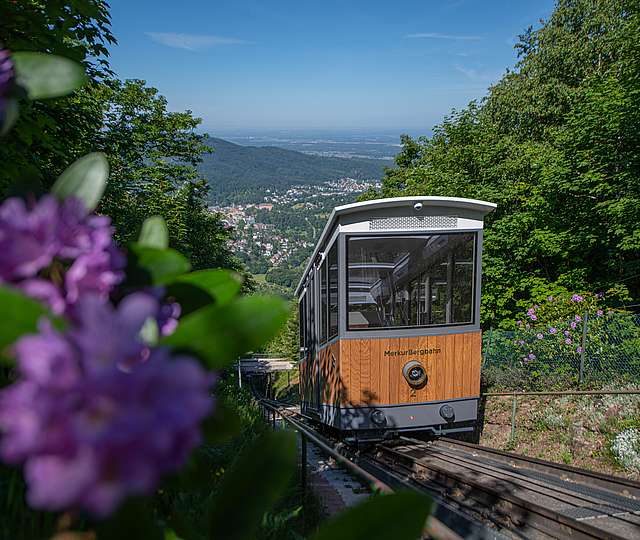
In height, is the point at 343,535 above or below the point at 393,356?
above

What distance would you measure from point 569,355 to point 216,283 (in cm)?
993

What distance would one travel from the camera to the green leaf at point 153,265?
0.67 meters

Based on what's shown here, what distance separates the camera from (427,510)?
631 mm

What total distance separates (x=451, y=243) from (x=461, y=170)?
42.3 feet

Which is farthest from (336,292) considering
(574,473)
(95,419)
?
(95,419)

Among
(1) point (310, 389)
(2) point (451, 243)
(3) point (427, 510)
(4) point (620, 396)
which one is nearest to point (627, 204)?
(4) point (620, 396)

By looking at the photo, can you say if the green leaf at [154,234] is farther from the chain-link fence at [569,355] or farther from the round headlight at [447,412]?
the chain-link fence at [569,355]

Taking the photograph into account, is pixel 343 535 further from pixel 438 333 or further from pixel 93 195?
pixel 438 333

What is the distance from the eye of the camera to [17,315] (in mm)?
480

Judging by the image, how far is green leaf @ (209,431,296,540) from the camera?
646 mm

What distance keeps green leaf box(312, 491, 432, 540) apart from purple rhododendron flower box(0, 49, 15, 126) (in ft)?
2.15

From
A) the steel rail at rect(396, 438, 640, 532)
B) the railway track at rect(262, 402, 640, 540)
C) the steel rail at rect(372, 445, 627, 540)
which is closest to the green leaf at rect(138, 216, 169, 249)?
the railway track at rect(262, 402, 640, 540)

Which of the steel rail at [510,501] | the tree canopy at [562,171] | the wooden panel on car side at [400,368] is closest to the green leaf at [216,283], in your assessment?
the steel rail at [510,501]

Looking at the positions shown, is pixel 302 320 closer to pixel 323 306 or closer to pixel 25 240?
pixel 323 306
